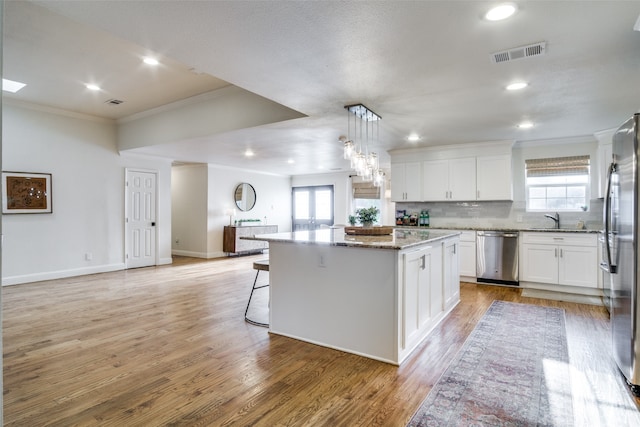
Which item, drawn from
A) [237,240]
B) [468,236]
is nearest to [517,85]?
[468,236]

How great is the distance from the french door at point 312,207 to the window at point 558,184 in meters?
5.48

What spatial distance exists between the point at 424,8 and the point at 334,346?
264 centimetres

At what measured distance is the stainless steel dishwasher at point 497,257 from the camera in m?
5.31

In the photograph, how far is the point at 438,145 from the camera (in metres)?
5.99

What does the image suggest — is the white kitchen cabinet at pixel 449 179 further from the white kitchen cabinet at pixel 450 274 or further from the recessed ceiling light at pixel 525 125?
the white kitchen cabinet at pixel 450 274

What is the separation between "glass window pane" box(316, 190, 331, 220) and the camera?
33.5ft

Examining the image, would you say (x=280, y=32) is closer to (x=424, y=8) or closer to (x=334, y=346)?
(x=424, y=8)

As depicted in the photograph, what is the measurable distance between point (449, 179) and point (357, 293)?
3.90m

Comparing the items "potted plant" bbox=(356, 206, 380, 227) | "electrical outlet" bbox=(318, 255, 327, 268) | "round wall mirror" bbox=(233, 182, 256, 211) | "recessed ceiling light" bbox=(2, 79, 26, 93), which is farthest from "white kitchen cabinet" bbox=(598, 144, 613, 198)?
"recessed ceiling light" bbox=(2, 79, 26, 93)

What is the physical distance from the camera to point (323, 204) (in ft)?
33.8

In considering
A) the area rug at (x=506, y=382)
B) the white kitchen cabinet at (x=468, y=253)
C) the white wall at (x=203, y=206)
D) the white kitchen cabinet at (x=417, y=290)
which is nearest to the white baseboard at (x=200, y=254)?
the white wall at (x=203, y=206)

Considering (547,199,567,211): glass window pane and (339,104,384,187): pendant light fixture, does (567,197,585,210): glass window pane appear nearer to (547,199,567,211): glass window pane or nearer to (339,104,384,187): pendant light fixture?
(547,199,567,211): glass window pane

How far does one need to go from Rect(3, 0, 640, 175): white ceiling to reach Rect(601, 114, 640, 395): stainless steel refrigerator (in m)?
0.75

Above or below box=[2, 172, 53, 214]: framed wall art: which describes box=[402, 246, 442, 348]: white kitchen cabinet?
below
